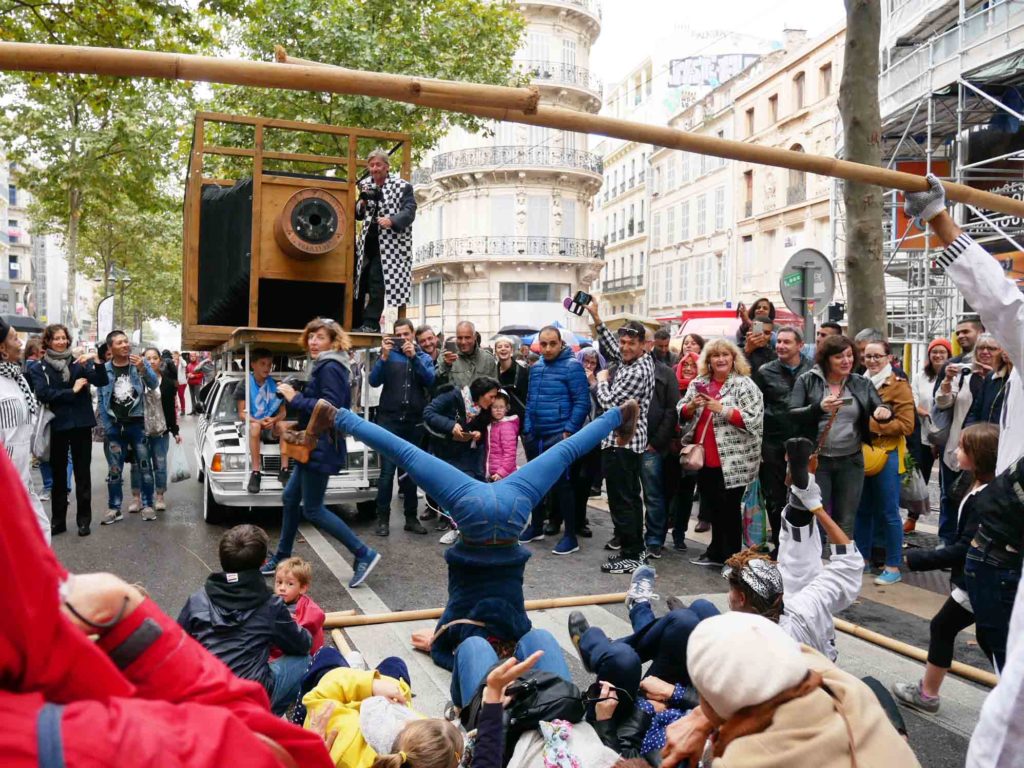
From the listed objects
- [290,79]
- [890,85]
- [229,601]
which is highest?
[890,85]

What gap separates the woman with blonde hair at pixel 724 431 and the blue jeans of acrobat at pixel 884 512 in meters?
0.99

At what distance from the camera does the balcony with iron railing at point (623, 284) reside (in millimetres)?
60966

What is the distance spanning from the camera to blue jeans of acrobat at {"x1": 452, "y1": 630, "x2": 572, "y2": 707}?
373 cm

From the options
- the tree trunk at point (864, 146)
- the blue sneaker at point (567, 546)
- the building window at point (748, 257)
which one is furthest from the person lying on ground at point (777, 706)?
Result: the building window at point (748, 257)

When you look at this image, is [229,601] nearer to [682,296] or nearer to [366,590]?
[366,590]

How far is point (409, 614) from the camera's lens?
6.14 m

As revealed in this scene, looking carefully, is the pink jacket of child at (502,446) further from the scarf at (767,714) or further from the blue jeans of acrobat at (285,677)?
the scarf at (767,714)

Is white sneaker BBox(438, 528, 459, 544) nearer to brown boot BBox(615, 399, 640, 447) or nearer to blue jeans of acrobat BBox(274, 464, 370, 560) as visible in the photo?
blue jeans of acrobat BBox(274, 464, 370, 560)

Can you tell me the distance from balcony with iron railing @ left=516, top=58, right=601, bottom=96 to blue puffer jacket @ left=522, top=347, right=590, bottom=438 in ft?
139

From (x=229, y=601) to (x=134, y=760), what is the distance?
9.27 ft

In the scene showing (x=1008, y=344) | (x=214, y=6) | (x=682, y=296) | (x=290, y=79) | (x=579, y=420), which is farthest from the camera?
(x=682, y=296)

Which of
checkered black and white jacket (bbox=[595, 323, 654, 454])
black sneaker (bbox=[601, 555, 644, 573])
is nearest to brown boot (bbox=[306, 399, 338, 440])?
black sneaker (bbox=[601, 555, 644, 573])

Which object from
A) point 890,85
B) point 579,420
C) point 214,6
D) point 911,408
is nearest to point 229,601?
point 579,420

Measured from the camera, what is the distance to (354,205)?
9.68 metres
